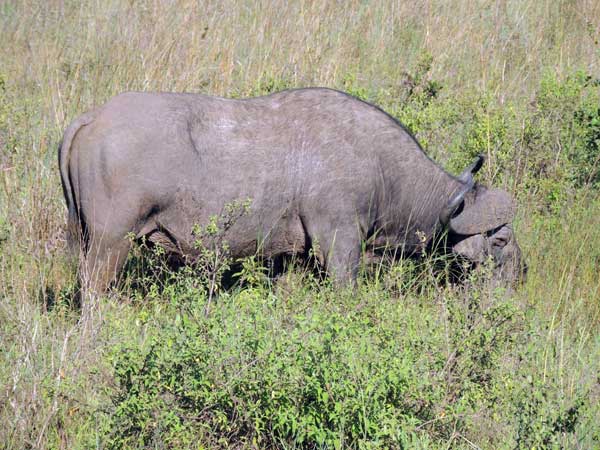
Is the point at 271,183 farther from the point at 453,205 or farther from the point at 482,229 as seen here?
the point at 482,229

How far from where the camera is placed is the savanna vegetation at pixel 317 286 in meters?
4.11

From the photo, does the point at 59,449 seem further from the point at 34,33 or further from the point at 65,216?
the point at 34,33

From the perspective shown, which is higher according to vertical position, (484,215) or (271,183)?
(271,183)

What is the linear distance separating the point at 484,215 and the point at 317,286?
4.62 feet

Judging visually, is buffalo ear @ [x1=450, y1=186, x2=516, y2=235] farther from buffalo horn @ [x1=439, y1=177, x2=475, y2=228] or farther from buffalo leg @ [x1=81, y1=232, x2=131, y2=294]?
buffalo leg @ [x1=81, y1=232, x2=131, y2=294]

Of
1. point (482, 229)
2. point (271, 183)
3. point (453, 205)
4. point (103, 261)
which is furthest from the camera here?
point (482, 229)

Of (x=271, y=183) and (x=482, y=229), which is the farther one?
(x=482, y=229)

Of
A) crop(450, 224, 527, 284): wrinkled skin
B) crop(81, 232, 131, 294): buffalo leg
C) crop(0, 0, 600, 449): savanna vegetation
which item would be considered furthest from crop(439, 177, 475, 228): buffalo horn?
crop(81, 232, 131, 294): buffalo leg

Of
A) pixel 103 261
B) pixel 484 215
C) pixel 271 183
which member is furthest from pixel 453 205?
pixel 103 261

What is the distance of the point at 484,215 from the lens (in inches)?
259

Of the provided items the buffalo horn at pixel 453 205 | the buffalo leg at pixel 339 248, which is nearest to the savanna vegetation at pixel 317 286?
the buffalo leg at pixel 339 248

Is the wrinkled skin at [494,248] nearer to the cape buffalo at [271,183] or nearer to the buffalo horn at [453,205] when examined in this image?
the cape buffalo at [271,183]

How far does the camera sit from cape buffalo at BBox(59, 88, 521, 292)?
558cm

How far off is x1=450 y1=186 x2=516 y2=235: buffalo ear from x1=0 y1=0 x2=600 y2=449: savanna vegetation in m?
0.34
